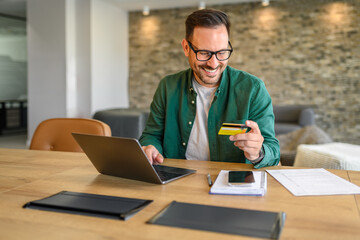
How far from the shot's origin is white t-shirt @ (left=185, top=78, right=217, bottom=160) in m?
1.80

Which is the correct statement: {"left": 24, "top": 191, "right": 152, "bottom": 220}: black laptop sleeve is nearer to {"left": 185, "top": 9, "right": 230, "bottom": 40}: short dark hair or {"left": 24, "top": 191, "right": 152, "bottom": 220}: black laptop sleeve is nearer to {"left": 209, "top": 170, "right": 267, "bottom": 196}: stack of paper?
{"left": 209, "top": 170, "right": 267, "bottom": 196}: stack of paper

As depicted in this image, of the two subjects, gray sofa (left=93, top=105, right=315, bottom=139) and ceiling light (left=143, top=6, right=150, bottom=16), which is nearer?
gray sofa (left=93, top=105, right=315, bottom=139)

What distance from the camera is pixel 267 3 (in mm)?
6703

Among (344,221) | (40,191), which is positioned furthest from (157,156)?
(344,221)

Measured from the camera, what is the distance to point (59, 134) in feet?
6.59

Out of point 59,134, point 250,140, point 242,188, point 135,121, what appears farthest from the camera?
point 135,121

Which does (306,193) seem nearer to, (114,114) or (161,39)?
(114,114)

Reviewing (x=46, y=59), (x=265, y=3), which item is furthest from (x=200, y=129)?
(x=265, y=3)

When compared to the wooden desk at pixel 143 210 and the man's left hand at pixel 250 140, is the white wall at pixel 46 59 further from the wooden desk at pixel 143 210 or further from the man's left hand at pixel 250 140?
the man's left hand at pixel 250 140

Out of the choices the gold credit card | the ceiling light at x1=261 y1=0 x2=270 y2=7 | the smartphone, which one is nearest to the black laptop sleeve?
the smartphone

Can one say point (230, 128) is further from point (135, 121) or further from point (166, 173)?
point (135, 121)

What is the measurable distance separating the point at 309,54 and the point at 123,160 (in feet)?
20.2

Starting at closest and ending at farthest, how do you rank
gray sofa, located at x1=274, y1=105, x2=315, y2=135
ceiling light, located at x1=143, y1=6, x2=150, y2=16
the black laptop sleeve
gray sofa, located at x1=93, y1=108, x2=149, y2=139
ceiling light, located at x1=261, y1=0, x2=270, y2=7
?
the black laptop sleeve → gray sofa, located at x1=93, y1=108, x2=149, y2=139 → gray sofa, located at x1=274, y1=105, x2=315, y2=135 → ceiling light, located at x1=261, y1=0, x2=270, y2=7 → ceiling light, located at x1=143, y1=6, x2=150, y2=16

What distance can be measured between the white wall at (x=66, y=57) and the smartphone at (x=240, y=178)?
5752 mm
